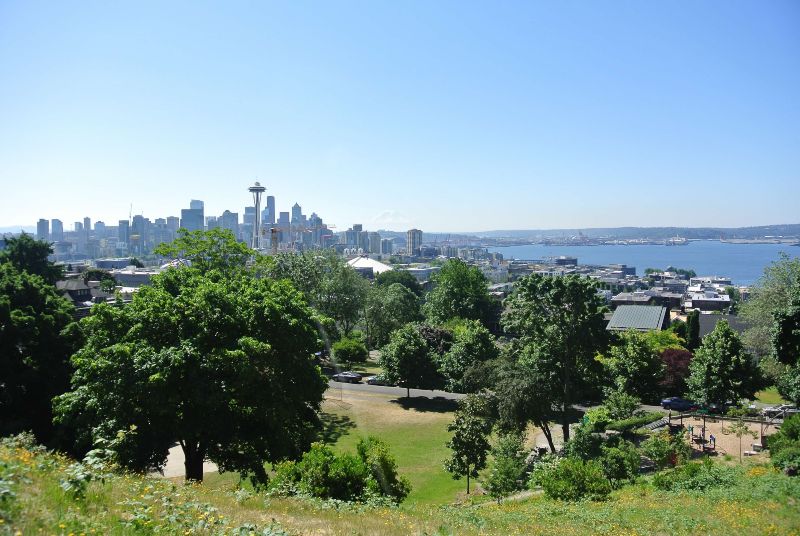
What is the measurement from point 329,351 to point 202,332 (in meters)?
25.4

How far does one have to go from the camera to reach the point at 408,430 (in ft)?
84.0

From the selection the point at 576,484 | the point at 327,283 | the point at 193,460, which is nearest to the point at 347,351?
the point at 327,283

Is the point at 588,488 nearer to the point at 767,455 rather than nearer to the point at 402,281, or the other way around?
the point at 767,455

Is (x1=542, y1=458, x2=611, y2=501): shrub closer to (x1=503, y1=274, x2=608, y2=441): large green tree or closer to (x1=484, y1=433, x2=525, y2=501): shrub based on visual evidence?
(x1=484, y1=433, x2=525, y2=501): shrub

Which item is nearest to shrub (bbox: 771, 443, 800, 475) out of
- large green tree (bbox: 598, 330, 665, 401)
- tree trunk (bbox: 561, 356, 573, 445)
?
tree trunk (bbox: 561, 356, 573, 445)

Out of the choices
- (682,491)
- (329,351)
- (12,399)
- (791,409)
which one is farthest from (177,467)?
(791,409)

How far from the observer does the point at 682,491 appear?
1313cm

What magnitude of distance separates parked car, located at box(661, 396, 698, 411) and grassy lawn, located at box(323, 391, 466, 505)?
1137cm

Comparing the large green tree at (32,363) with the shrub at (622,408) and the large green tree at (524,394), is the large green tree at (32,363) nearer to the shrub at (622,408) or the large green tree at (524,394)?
the large green tree at (524,394)

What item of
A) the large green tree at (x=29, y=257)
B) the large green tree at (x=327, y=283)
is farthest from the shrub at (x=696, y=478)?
the large green tree at (x=29, y=257)

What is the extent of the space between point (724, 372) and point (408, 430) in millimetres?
15499

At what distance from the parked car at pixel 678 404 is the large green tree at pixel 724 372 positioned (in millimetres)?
1714

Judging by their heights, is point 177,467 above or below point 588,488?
below

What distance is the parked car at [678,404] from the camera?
1121 inches
